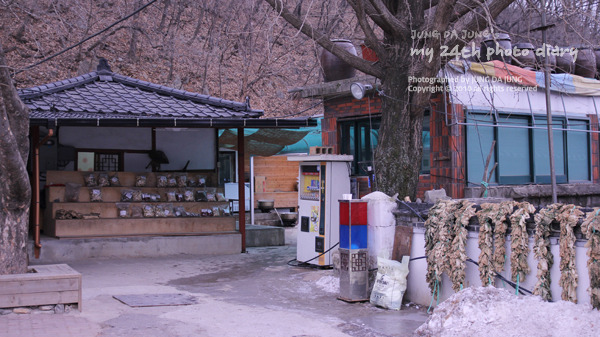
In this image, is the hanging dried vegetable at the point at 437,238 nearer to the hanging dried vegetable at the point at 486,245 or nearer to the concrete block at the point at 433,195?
the hanging dried vegetable at the point at 486,245

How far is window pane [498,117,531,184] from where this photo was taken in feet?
40.2

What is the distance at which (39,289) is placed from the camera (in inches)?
283

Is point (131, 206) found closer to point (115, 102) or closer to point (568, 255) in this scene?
point (115, 102)

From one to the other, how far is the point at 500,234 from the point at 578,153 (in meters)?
8.36

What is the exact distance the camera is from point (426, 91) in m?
9.20

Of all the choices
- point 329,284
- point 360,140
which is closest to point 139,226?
point 360,140

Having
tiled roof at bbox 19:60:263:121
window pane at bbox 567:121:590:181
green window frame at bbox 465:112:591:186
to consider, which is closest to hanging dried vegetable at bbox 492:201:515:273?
green window frame at bbox 465:112:591:186

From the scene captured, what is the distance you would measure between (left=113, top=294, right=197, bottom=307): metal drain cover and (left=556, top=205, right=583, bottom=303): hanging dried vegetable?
4705 mm

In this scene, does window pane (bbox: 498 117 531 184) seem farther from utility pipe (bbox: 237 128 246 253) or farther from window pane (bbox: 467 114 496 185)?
utility pipe (bbox: 237 128 246 253)

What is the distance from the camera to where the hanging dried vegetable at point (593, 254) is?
226 inches

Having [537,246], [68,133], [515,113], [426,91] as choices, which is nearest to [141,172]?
[68,133]

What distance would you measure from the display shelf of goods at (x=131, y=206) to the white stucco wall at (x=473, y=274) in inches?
246

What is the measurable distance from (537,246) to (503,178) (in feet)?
19.9

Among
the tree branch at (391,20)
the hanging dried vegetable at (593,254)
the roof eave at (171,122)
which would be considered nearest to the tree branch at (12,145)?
the roof eave at (171,122)
